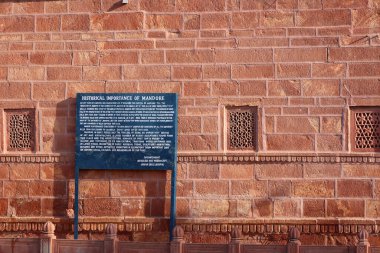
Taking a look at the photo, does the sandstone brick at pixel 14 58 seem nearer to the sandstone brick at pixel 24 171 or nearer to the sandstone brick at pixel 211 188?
the sandstone brick at pixel 24 171

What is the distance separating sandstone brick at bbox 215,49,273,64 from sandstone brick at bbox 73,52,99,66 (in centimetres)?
166

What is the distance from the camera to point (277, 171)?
13.0 metres

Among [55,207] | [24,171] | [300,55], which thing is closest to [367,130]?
[300,55]

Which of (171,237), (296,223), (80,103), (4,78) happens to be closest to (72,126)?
(80,103)

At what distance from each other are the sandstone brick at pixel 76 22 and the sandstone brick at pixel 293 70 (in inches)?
106

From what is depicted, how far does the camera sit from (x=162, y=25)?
13.4 m

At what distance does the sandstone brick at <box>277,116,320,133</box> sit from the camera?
13.0 metres

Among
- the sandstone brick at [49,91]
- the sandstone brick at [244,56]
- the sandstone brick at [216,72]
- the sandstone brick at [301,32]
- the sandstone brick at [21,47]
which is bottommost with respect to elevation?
the sandstone brick at [49,91]

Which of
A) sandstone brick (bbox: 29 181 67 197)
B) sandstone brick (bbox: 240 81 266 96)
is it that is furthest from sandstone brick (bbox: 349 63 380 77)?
sandstone brick (bbox: 29 181 67 197)

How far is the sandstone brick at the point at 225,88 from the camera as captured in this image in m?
13.2

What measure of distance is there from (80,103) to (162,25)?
1.53m

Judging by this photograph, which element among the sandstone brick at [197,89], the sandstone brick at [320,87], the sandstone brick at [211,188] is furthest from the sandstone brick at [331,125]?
the sandstone brick at [197,89]

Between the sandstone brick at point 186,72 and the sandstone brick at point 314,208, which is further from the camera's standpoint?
the sandstone brick at point 186,72

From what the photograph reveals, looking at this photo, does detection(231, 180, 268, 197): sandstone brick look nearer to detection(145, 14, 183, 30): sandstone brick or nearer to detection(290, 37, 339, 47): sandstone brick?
detection(290, 37, 339, 47): sandstone brick
